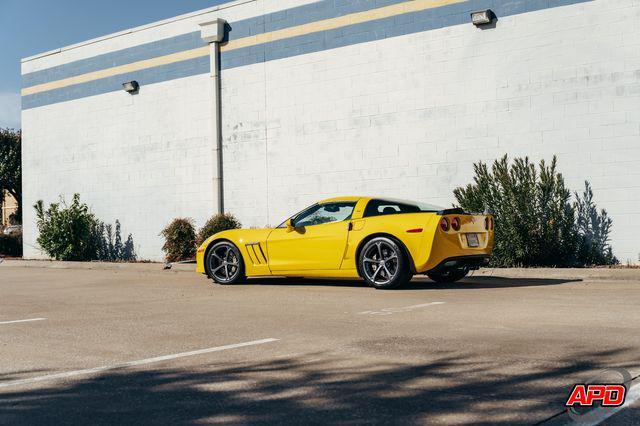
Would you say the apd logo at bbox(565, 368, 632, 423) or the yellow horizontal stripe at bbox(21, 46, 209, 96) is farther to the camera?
the yellow horizontal stripe at bbox(21, 46, 209, 96)

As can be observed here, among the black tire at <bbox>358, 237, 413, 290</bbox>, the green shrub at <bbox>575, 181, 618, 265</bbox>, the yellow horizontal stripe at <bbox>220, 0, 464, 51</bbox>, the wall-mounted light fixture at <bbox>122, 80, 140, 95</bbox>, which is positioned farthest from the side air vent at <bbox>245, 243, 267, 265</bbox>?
the wall-mounted light fixture at <bbox>122, 80, 140, 95</bbox>

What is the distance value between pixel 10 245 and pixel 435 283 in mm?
18905

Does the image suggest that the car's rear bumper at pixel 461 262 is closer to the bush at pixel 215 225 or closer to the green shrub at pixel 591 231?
the green shrub at pixel 591 231

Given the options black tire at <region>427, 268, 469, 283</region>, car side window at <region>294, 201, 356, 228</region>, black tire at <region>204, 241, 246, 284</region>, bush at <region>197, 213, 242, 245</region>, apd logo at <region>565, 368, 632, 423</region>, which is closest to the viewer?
apd logo at <region>565, 368, 632, 423</region>

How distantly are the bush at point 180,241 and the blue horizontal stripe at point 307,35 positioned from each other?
4299 mm

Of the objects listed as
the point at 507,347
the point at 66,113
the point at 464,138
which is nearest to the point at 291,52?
the point at 464,138

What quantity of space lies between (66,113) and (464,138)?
13426 millimetres

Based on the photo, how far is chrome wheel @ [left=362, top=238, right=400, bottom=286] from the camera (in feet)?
34.8

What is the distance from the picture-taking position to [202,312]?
333 inches

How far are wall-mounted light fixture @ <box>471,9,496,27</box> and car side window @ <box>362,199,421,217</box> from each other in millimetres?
5890

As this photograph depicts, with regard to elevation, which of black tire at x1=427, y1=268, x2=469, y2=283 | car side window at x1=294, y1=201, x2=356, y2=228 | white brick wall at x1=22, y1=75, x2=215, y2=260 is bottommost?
black tire at x1=427, y1=268, x2=469, y2=283

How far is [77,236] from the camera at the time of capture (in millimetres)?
21688

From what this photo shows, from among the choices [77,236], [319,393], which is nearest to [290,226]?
[319,393]

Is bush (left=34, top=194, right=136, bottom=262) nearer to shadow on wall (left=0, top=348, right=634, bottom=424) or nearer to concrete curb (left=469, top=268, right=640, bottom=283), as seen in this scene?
concrete curb (left=469, top=268, right=640, bottom=283)
